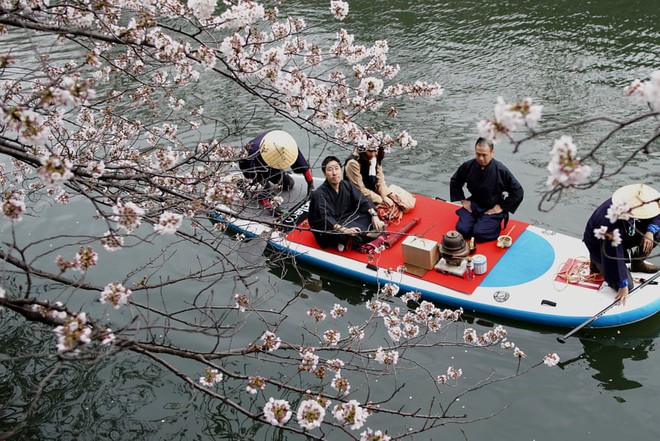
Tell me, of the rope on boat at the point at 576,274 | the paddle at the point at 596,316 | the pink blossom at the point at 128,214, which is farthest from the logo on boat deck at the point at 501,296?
the pink blossom at the point at 128,214

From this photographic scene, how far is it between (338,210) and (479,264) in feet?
6.84

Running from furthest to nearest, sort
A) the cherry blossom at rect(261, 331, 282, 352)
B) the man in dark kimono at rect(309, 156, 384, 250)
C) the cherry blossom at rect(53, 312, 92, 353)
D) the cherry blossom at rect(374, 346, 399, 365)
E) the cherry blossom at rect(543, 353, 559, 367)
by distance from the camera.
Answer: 1. the man in dark kimono at rect(309, 156, 384, 250)
2. the cherry blossom at rect(543, 353, 559, 367)
3. the cherry blossom at rect(374, 346, 399, 365)
4. the cherry blossom at rect(261, 331, 282, 352)
5. the cherry blossom at rect(53, 312, 92, 353)

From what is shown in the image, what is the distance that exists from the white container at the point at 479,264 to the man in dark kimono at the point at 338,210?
1364mm

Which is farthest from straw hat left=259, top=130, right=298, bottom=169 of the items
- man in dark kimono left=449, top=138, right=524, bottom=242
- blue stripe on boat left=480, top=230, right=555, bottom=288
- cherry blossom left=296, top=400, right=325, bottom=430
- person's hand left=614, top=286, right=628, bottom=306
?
cherry blossom left=296, top=400, right=325, bottom=430

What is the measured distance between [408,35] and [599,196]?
8336 millimetres

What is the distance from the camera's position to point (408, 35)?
1562cm

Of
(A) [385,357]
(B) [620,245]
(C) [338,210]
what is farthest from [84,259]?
(B) [620,245]

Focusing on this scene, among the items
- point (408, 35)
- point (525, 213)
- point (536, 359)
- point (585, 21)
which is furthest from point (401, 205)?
point (585, 21)

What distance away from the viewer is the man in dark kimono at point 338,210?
792cm

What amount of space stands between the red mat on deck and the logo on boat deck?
274 mm

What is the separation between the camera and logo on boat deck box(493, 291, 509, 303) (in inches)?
270

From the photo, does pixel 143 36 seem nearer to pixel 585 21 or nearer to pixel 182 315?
pixel 182 315

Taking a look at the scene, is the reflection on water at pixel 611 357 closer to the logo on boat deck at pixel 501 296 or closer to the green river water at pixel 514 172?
the green river water at pixel 514 172

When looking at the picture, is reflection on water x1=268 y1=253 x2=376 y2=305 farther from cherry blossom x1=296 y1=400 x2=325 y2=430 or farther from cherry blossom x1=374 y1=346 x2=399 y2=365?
cherry blossom x1=296 y1=400 x2=325 y2=430
